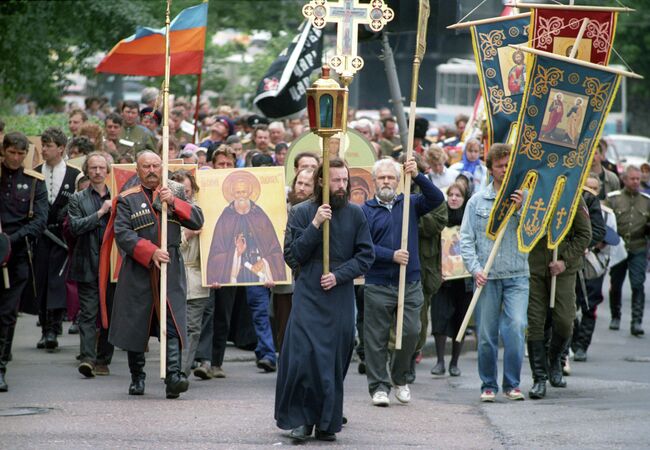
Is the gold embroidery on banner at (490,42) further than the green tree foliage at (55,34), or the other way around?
the green tree foliage at (55,34)

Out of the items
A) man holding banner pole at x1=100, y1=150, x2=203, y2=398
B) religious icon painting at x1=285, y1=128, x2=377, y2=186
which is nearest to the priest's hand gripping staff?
man holding banner pole at x1=100, y1=150, x2=203, y2=398

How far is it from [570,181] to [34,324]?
7461 mm

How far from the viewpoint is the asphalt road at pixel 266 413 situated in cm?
948

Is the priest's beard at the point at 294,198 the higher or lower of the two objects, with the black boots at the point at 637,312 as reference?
higher

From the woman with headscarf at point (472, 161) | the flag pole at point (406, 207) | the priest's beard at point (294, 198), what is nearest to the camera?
the flag pole at point (406, 207)

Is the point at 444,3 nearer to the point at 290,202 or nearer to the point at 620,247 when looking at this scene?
the point at 290,202

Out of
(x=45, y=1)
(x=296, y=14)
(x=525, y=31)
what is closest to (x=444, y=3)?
(x=525, y=31)

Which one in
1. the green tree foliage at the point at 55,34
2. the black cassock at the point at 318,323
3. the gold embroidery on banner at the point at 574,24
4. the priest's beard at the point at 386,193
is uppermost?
the green tree foliage at the point at 55,34

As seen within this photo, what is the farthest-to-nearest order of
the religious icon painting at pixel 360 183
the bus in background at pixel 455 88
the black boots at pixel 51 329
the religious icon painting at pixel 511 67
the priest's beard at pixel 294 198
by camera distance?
the bus in background at pixel 455 88 < the black boots at pixel 51 329 < the religious icon painting at pixel 360 183 < the religious icon painting at pixel 511 67 < the priest's beard at pixel 294 198

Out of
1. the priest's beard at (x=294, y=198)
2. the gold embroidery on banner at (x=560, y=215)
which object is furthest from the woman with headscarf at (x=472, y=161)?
the gold embroidery on banner at (x=560, y=215)

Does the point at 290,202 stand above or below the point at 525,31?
below

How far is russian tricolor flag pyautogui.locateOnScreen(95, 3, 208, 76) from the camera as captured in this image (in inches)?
606

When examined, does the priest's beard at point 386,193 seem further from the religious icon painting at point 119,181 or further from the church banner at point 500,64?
the religious icon painting at point 119,181

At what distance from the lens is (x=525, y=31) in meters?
13.1
